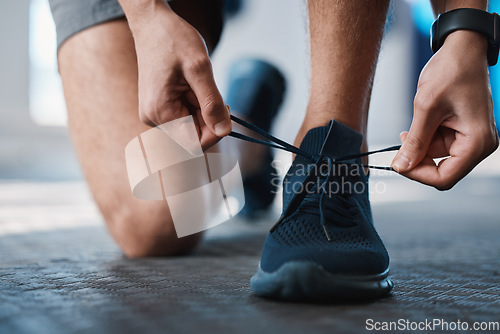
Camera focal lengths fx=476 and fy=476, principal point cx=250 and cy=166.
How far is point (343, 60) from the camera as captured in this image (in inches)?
24.2

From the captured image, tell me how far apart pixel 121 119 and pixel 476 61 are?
568mm

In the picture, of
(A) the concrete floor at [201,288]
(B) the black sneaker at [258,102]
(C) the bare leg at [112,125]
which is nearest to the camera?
(A) the concrete floor at [201,288]

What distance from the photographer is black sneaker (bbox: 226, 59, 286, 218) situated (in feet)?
3.76

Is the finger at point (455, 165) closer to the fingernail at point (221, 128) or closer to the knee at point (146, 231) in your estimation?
the fingernail at point (221, 128)

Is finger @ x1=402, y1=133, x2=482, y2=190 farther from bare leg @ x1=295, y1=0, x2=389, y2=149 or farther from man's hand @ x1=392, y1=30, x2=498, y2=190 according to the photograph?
bare leg @ x1=295, y1=0, x2=389, y2=149

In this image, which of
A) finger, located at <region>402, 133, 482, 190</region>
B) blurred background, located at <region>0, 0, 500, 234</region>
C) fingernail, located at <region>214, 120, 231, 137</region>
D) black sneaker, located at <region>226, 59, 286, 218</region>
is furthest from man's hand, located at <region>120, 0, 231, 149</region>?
blurred background, located at <region>0, 0, 500, 234</region>

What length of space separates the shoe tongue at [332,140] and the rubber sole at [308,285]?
16 centimetres

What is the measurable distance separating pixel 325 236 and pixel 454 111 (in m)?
0.18

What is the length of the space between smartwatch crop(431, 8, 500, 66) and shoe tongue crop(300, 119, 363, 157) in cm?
14

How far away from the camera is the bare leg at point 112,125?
82 centimetres

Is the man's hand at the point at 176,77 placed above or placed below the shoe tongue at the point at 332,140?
above

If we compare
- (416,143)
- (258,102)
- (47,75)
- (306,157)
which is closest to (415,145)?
(416,143)

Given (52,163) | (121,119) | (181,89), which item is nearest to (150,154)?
(121,119)

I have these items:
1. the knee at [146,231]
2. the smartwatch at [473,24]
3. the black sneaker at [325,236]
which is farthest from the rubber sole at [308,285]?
the knee at [146,231]
